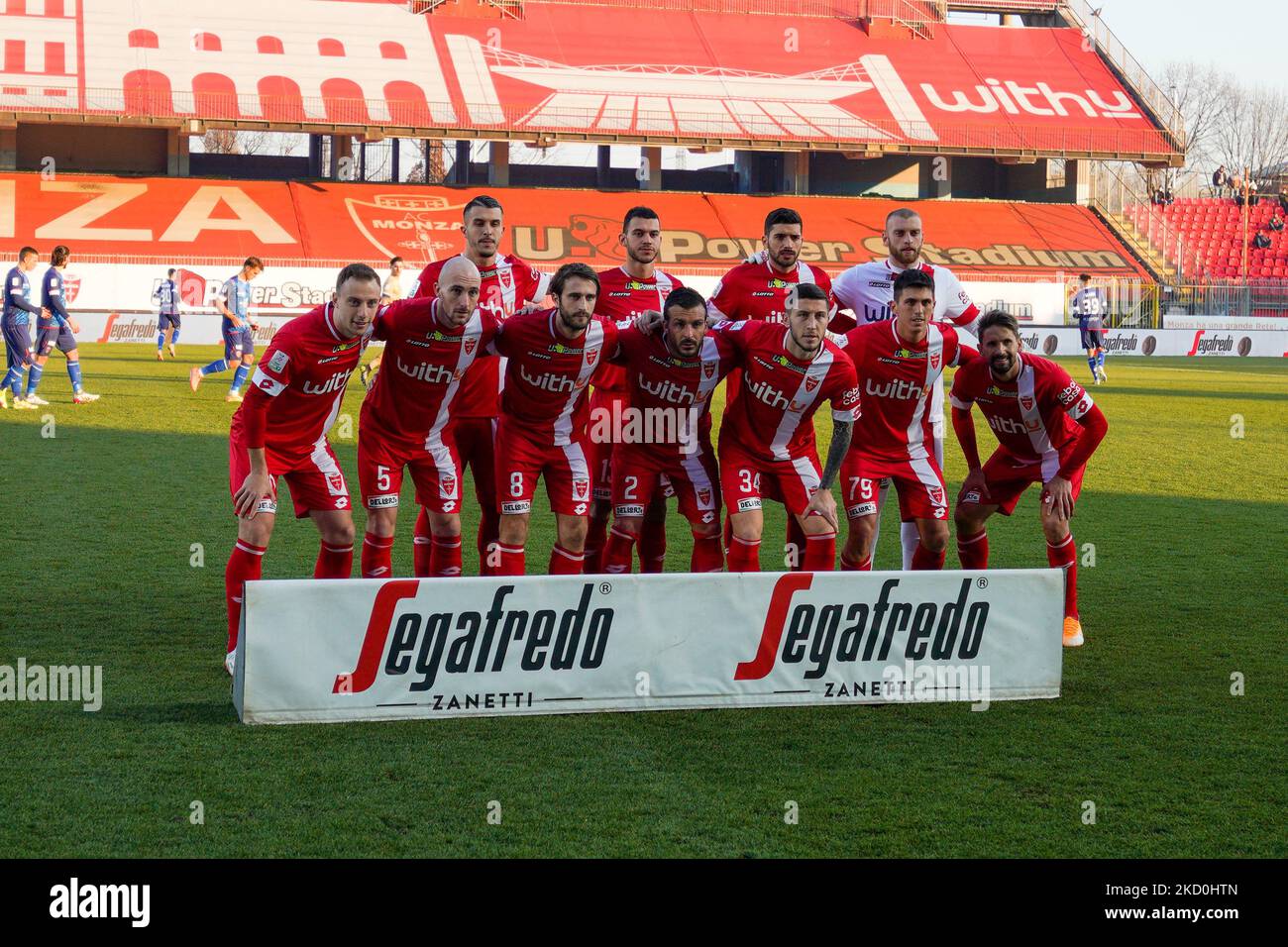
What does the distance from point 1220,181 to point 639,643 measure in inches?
2256

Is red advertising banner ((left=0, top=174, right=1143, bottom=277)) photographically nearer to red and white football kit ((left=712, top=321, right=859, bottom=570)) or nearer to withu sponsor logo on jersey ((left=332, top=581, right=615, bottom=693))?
red and white football kit ((left=712, top=321, right=859, bottom=570))

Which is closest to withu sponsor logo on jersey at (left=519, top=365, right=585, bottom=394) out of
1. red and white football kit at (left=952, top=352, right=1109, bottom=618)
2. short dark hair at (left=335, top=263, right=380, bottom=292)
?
short dark hair at (left=335, top=263, right=380, bottom=292)

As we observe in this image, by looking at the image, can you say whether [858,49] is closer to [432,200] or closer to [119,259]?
[432,200]

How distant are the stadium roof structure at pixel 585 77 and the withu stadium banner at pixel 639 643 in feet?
120

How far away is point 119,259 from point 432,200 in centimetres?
929

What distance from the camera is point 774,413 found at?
282 inches

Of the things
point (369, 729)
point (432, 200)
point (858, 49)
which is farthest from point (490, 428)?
point (858, 49)

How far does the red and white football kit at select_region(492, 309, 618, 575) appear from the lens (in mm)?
6883

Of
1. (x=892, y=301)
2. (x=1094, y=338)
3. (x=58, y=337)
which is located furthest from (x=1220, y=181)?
(x=892, y=301)

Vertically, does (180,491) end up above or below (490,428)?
below

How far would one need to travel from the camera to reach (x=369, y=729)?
17.9 feet

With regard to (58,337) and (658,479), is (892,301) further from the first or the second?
(58,337)
